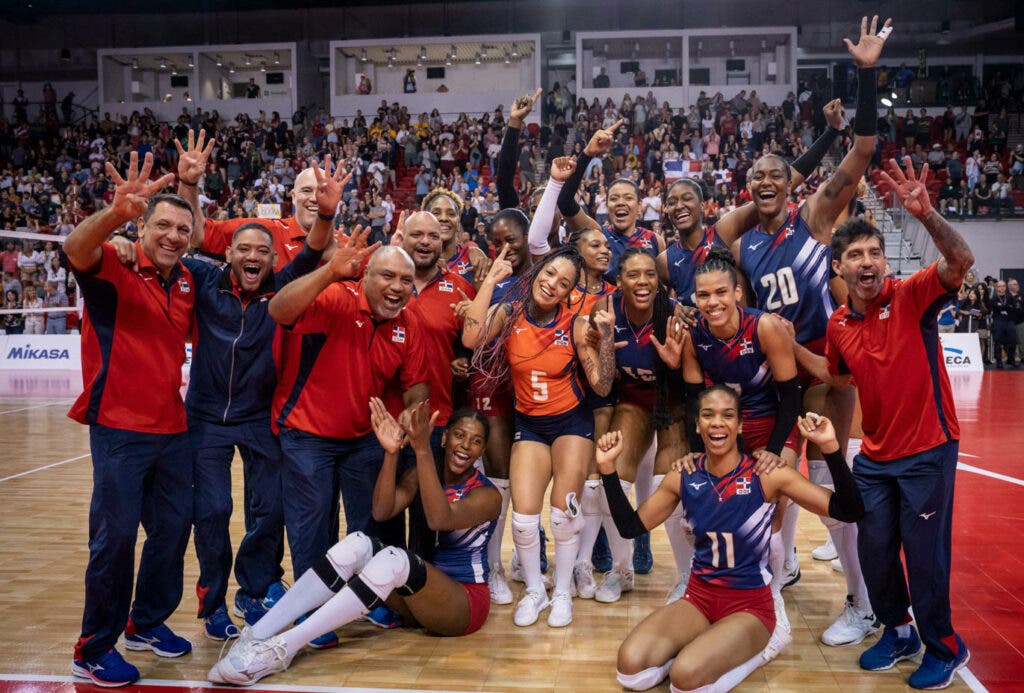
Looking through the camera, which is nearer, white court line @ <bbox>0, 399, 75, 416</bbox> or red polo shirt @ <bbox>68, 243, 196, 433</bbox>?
red polo shirt @ <bbox>68, 243, 196, 433</bbox>

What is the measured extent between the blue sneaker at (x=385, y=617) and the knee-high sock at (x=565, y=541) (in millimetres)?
968

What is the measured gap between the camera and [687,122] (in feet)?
85.4

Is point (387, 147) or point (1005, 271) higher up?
point (387, 147)

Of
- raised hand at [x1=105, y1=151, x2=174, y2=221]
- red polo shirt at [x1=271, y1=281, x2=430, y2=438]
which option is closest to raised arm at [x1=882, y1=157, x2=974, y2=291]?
red polo shirt at [x1=271, y1=281, x2=430, y2=438]

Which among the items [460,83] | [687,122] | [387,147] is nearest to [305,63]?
[460,83]

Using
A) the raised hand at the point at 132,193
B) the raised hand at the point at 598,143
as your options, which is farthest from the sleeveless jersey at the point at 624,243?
the raised hand at the point at 132,193

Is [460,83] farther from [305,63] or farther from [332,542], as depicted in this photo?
[332,542]

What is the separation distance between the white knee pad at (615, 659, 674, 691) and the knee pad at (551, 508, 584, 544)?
1076 millimetres

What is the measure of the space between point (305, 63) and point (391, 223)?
45.0 feet

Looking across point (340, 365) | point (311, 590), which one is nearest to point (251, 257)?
point (340, 365)

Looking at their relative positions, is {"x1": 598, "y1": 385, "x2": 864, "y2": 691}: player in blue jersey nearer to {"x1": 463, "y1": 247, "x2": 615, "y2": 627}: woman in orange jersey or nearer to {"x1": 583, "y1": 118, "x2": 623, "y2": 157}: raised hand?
{"x1": 463, "y1": 247, "x2": 615, "y2": 627}: woman in orange jersey

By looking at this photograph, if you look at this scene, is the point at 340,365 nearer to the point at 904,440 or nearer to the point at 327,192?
the point at 327,192

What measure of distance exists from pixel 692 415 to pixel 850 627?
148 centimetres

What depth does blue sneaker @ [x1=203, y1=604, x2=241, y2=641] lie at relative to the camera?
4785mm
